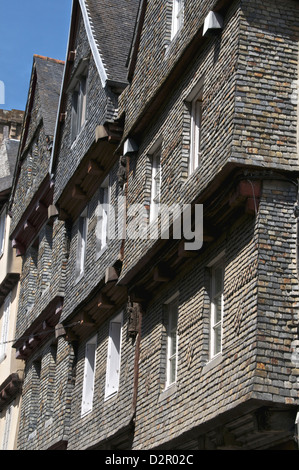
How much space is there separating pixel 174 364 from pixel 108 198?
6360mm

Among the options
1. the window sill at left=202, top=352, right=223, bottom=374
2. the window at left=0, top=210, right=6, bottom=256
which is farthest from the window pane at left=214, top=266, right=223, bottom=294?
the window at left=0, top=210, right=6, bottom=256

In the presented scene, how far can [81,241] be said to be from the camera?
23.8m

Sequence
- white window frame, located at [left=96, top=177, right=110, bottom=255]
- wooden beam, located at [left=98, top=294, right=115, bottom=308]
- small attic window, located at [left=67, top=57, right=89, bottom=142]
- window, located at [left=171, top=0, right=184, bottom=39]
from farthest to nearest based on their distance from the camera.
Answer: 1. small attic window, located at [left=67, top=57, right=89, bottom=142]
2. white window frame, located at [left=96, top=177, right=110, bottom=255]
3. wooden beam, located at [left=98, top=294, right=115, bottom=308]
4. window, located at [left=171, top=0, right=184, bottom=39]

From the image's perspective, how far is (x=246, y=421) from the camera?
42.7 ft

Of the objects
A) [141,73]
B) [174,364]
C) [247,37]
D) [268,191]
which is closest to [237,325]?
[268,191]

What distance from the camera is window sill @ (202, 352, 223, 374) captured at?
45.6 ft

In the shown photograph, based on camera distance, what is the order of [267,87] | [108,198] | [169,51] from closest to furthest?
[267,87]
[169,51]
[108,198]

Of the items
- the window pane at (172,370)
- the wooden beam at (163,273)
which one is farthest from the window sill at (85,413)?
the wooden beam at (163,273)

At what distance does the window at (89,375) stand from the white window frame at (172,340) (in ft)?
15.6

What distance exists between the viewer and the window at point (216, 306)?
48.0ft

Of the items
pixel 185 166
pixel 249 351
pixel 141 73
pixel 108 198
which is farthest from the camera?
pixel 108 198

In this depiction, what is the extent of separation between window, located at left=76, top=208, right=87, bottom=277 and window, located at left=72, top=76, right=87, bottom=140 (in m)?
2.11

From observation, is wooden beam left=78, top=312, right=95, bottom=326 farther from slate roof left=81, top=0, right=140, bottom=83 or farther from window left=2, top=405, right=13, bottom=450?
window left=2, top=405, right=13, bottom=450

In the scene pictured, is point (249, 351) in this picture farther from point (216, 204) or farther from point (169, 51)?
point (169, 51)
